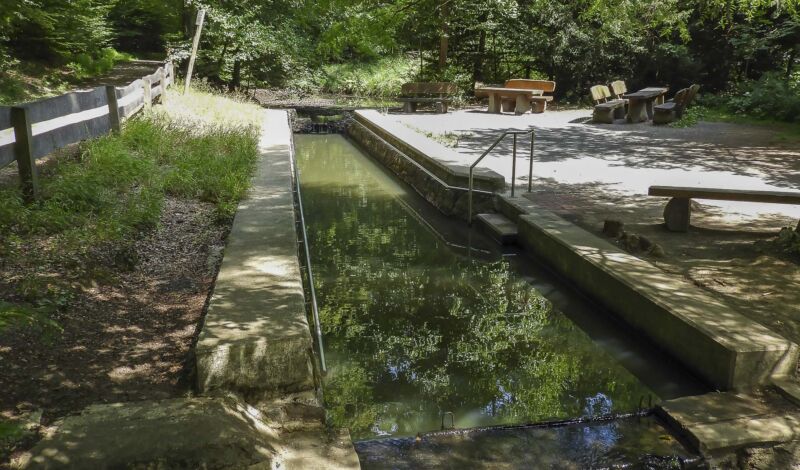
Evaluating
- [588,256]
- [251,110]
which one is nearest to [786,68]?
[251,110]

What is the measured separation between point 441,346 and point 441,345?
2 centimetres

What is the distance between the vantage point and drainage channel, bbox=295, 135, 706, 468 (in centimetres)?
470

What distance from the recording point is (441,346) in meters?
6.20

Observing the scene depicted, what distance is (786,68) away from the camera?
22984 millimetres

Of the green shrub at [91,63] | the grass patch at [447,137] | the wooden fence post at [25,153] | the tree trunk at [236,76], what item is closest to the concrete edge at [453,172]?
the grass patch at [447,137]

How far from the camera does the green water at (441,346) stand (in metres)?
5.13

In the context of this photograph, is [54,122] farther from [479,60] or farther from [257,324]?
[479,60]

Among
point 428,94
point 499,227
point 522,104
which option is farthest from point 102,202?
point 428,94

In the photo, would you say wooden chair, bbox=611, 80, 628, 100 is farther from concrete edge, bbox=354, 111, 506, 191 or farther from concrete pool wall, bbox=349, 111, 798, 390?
concrete pool wall, bbox=349, 111, 798, 390

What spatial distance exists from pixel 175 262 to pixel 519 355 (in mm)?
3364

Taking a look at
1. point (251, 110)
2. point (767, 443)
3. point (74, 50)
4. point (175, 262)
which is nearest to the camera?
point (767, 443)

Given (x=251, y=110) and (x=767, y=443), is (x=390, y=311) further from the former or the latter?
(x=251, y=110)

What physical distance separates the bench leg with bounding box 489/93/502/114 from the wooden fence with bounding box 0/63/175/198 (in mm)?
13217

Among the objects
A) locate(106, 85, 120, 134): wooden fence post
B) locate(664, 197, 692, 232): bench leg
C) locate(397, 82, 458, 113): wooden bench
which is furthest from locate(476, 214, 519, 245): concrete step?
locate(397, 82, 458, 113): wooden bench
